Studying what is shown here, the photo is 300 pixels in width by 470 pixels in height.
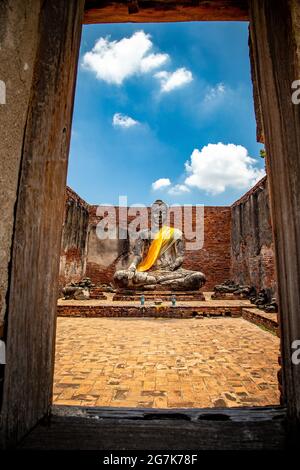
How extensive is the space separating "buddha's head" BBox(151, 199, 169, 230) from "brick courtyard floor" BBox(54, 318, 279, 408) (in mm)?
6729

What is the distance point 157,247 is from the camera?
10219 millimetres

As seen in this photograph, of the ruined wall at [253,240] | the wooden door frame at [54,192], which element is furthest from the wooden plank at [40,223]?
the ruined wall at [253,240]

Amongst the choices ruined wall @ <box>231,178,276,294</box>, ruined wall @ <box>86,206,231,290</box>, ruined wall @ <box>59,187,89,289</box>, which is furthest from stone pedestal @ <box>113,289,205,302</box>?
ruined wall @ <box>86,206,231,290</box>

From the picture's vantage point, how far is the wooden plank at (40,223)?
108cm

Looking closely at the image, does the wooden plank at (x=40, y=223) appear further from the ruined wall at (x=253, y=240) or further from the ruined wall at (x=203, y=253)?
the ruined wall at (x=203, y=253)

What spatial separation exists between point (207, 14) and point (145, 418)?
2.24 meters

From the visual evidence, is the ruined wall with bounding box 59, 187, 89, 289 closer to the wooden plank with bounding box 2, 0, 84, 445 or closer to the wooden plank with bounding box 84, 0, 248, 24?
the wooden plank with bounding box 84, 0, 248, 24

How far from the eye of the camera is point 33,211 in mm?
1174

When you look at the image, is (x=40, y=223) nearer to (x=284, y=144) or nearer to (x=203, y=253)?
(x=284, y=144)

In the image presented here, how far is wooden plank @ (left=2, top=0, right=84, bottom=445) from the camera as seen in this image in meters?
1.08

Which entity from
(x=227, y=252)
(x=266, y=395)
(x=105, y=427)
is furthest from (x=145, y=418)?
(x=227, y=252)

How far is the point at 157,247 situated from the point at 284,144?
29.6ft

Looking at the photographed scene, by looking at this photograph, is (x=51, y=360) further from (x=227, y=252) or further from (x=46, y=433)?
(x=227, y=252)

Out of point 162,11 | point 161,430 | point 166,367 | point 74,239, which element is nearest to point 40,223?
point 161,430
